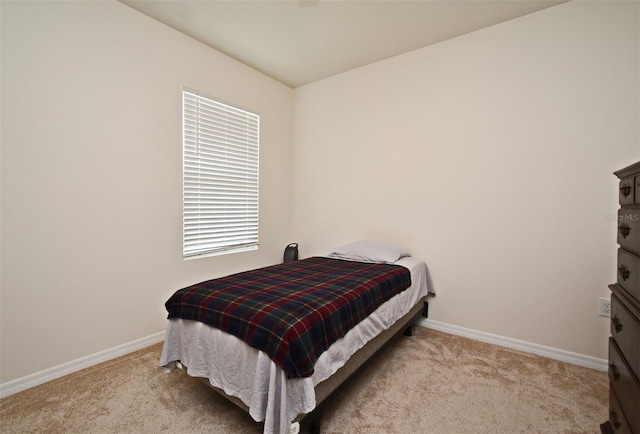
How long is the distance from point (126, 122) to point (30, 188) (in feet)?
2.52

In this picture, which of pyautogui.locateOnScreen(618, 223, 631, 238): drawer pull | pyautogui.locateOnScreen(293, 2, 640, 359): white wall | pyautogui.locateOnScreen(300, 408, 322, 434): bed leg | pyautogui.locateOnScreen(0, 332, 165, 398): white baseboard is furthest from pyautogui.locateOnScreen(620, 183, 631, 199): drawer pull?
pyautogui.locateOnScreen(0, 332, 165, 398): white baseboard

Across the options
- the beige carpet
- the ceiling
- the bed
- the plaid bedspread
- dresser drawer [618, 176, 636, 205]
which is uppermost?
the ceiling

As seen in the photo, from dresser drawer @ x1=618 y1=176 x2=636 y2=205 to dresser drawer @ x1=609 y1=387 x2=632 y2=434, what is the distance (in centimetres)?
86

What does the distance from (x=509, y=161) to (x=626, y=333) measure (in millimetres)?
1595

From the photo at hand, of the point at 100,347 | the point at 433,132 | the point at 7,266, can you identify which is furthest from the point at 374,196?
the point at 7,266

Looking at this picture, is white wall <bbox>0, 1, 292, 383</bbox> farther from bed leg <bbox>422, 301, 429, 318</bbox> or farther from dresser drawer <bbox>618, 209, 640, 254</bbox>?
dresser drawer <bbox>618, 209, 640, 254</bbox>

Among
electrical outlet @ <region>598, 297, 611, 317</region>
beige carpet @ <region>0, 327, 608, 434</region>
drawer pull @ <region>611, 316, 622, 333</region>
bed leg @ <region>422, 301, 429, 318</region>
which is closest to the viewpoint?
drawer pull @ <region>611, 316, 622, 333</region>

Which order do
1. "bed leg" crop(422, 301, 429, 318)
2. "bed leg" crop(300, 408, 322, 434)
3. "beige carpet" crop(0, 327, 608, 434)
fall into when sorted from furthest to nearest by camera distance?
"bed leg" crop(422, 301, 429, 318), "beige carpet" crop(0, 327, 608, 434), "bed leg" crop(300, 408, 322, 434)

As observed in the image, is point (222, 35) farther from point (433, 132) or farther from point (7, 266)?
point (7, 266)

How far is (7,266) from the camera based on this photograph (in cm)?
178

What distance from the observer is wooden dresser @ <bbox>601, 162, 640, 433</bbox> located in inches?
41.8

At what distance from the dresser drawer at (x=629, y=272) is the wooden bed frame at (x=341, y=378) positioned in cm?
131

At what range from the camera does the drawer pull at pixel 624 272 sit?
1217 millimetres

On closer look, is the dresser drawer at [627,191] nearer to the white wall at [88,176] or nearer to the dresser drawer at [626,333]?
the dresser drawer at [626,333]
